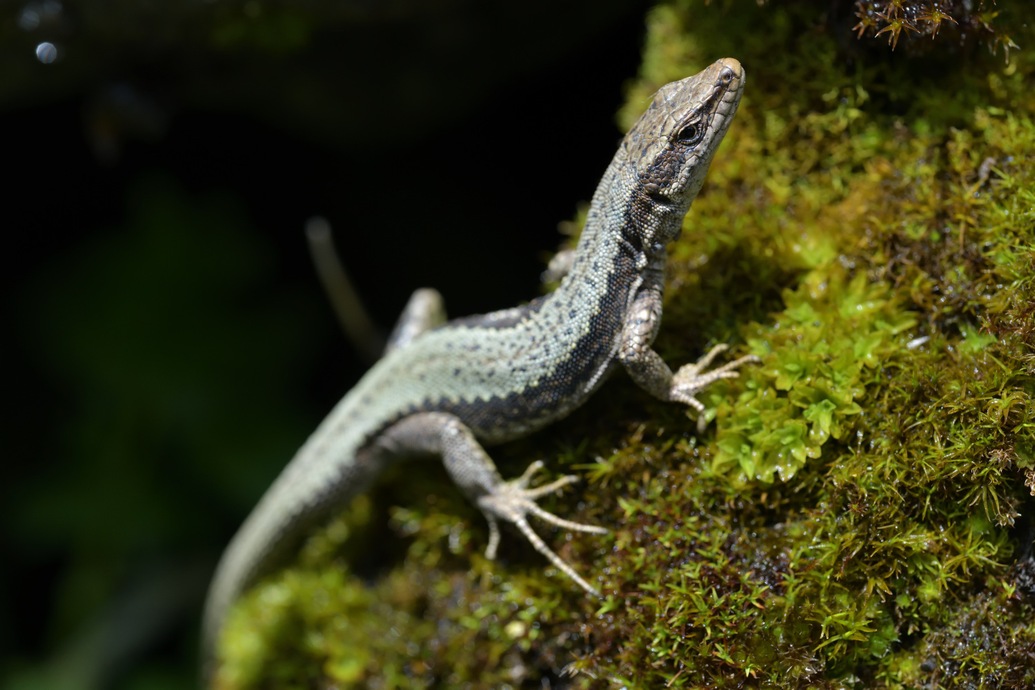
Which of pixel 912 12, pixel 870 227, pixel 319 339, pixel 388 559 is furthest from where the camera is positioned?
pixel 319 339

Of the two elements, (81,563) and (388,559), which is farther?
(81,563)

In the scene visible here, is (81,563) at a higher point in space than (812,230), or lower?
lower

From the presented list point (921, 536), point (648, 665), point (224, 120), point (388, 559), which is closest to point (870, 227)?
point (921, 536)

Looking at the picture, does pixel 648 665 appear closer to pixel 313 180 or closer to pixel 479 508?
pixel 479 508

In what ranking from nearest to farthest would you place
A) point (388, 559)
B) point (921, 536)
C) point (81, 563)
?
point (921, 536) → point (388, 559) → point (81, 563)

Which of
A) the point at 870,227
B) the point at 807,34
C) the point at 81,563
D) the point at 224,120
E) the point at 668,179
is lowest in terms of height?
the point at 81,563

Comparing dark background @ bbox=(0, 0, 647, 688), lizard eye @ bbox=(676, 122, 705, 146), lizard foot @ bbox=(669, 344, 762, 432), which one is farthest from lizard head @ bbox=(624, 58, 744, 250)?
dark background @ bbox=(0, 0, 647, 688)

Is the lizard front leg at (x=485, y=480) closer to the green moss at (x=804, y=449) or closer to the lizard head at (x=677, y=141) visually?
the green moss at (x=804, y=449)
